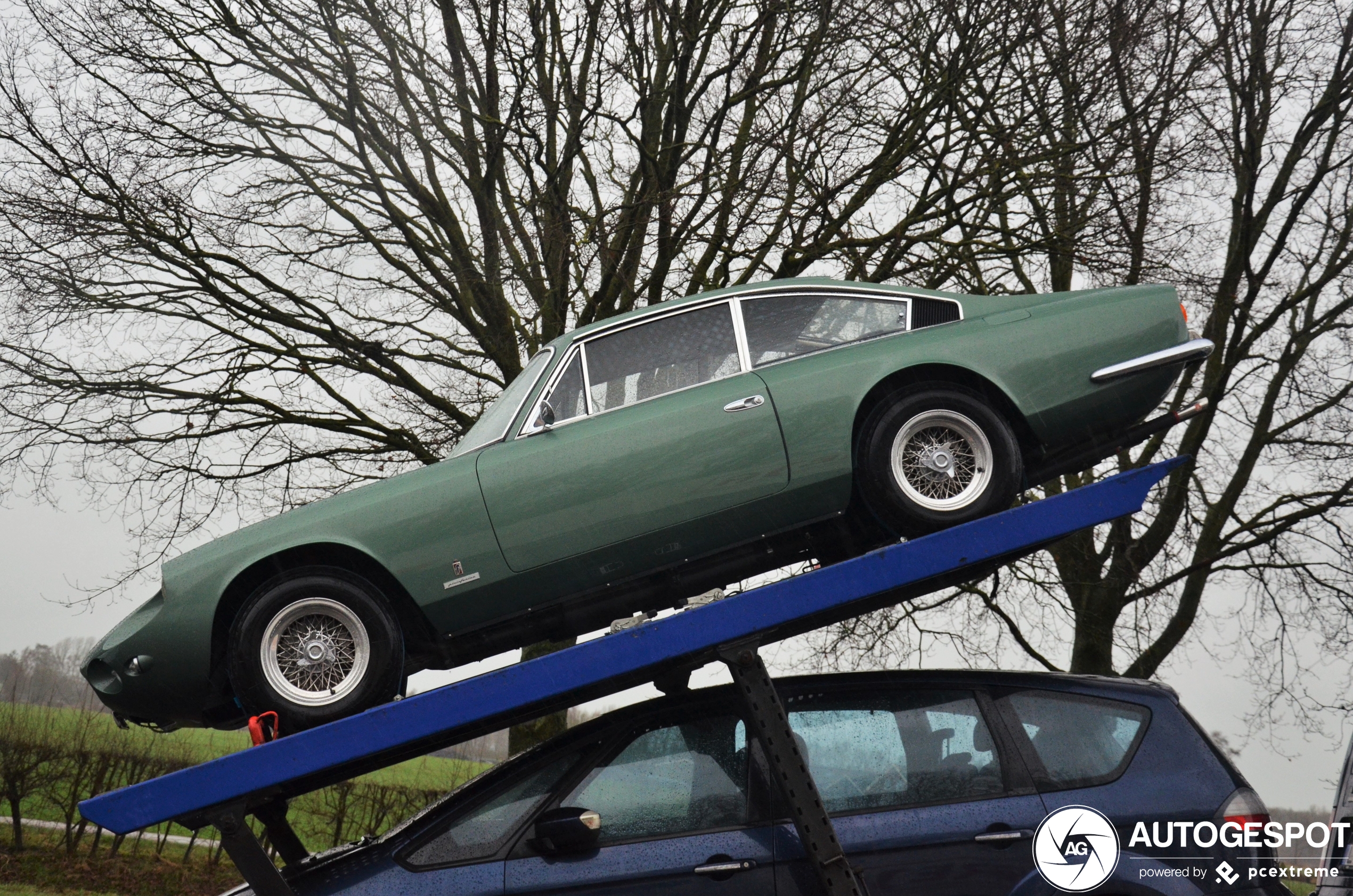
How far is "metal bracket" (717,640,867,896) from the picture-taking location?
3629mm

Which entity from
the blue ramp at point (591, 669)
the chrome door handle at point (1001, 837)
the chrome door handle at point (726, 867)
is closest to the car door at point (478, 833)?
the blue ramp at point (591, 669)

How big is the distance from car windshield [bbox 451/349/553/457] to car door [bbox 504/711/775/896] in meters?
1.67

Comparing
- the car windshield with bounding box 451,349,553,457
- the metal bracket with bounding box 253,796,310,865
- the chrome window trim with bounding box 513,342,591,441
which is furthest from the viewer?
the car windshield with bounding box 451,349,553,457

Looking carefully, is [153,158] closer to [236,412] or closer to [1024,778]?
[236,412]

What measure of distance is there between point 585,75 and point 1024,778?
8413mm

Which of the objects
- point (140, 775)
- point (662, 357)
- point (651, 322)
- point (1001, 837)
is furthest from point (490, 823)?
point (140, 775)

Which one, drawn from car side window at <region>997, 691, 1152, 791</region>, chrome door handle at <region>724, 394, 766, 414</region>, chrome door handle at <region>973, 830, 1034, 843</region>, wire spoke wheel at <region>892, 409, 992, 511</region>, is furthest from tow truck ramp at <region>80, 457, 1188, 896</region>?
chrome door handle at <region>724, 394, 766, 414</region>

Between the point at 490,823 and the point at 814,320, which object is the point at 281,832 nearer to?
the point at 490,823

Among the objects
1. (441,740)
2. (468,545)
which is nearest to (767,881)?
(441,740)

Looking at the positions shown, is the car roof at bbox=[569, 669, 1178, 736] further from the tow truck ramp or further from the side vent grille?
the side vent grille

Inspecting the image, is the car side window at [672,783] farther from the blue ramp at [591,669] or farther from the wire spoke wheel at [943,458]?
the wire spoke wheel at [943,458]

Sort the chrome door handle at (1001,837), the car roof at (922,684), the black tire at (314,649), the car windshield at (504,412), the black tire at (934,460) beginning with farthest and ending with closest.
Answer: the car windshield at (504,412), the black tire at (934,460), the black tire at (314,649), the car roof at (922,684), the chrome door handle at (1001,837)

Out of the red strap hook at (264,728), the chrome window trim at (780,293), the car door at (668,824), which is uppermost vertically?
the chrome window trim at (780,293)

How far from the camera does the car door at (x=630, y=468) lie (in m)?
4.68
